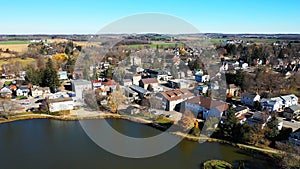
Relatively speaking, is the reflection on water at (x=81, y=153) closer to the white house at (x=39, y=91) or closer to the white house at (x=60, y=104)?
the white house at (x=60, y=104)

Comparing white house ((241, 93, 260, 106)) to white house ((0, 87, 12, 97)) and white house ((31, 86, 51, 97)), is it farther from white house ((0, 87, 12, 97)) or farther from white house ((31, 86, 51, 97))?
white house ((0, 87, 12, 97))

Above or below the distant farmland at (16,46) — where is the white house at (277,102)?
below

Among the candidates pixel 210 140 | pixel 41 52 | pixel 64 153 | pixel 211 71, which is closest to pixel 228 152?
pixel 210 140

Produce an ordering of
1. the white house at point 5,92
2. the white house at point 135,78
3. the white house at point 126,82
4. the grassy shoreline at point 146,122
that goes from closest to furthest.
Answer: the grassy shoreline at point 146,122, the white house at point 5,92, the white house at point 126,82, the white house at point 135,78

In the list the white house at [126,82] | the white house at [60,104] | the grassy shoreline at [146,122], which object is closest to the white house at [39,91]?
the white house at [60,104]

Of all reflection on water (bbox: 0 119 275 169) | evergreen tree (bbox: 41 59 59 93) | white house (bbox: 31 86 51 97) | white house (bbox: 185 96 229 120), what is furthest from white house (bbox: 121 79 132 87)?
reflection on water (bbox: 0 119 275 169)

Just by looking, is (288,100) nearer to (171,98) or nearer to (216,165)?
(171,98)

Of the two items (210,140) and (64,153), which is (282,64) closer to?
(210,140)
